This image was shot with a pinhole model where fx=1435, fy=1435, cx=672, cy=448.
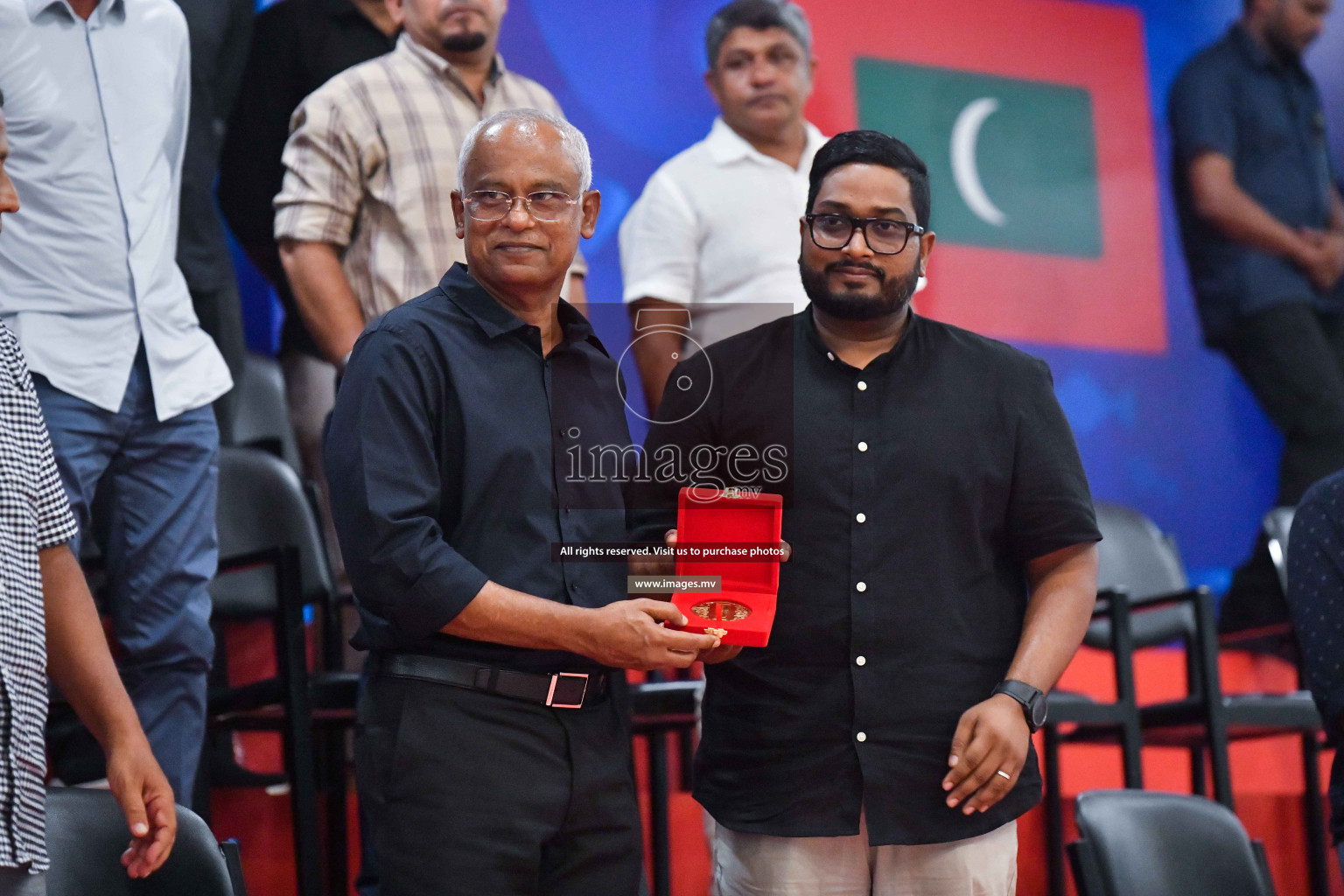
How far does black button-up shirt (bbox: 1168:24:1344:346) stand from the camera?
5172 mm

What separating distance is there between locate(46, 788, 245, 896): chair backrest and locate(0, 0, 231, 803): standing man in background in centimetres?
63

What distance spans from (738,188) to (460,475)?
1757mm

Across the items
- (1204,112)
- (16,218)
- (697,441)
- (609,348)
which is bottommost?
(697,441)

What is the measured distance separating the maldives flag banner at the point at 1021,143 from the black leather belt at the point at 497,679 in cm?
328

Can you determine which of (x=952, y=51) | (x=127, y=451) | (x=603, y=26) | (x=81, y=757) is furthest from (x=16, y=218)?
(x=952, y=51)

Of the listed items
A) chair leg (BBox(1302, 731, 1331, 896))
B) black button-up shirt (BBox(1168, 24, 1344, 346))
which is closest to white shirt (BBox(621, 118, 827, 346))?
chair leg (BBox(1302, 731, 1331, 896))

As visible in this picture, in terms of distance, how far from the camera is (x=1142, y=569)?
14.0 ft

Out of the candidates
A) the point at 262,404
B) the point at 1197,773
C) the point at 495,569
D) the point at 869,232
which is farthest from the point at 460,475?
the point at 1197,773

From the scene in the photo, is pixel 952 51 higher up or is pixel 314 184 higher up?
pixel 952 51

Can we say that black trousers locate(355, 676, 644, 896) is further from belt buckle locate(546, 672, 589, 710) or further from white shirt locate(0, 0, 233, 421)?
white shirt locate(0, 0, 233, 421)

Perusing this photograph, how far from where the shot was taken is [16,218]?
8.49 feet

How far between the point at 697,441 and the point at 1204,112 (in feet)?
12.7

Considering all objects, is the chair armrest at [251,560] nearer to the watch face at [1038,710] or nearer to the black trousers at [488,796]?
the black trousers at [488,796]

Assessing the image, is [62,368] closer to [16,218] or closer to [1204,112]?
[16,218]
